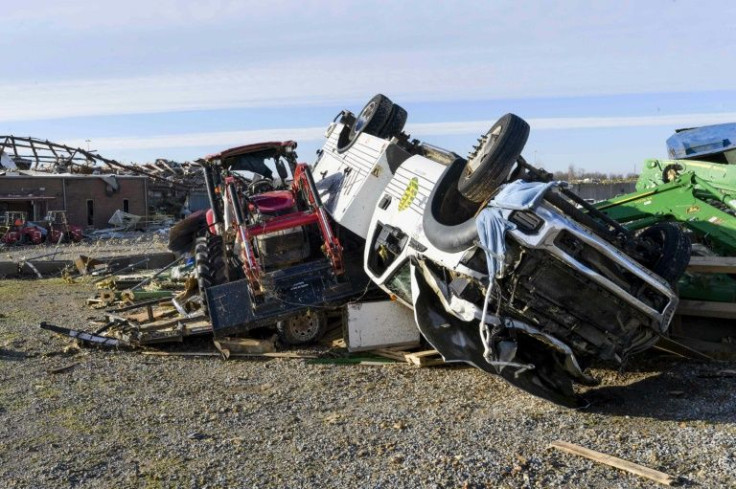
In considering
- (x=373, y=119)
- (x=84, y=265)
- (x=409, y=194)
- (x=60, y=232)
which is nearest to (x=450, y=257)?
(x=409, y=194)

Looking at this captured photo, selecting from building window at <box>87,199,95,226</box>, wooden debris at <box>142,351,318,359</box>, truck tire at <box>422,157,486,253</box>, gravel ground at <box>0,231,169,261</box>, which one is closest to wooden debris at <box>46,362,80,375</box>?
wooden debris at <box>142,351,318,359</box>

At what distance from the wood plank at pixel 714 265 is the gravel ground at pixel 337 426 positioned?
3.09ft

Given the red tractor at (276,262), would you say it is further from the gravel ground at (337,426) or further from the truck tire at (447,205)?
the truck tire at (447,205)

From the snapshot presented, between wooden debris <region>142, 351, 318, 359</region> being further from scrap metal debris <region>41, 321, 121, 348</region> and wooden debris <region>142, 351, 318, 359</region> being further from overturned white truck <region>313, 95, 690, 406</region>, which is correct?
overturned white truck <region>313, 95, 690, 406</region>

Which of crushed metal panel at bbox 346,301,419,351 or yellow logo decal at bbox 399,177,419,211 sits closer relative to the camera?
yellow logo decal at bbox 399,177,419,211

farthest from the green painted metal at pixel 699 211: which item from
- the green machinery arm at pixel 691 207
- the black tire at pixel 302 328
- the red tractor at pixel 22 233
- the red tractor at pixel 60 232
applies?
the red tractor at pixel 60 232

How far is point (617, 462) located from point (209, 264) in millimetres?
6177

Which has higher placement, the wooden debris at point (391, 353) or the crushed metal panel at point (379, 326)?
the crushed metal panel at point (379, 326)

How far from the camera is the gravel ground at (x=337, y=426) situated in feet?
16.4

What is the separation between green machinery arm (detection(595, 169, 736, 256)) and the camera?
26.7ft

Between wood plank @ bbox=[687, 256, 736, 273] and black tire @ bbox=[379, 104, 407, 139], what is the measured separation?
4009 mm

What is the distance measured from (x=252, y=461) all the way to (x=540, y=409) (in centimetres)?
243

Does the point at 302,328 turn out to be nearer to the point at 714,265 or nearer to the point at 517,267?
the point at 517,267

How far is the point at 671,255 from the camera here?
657 centimetres
